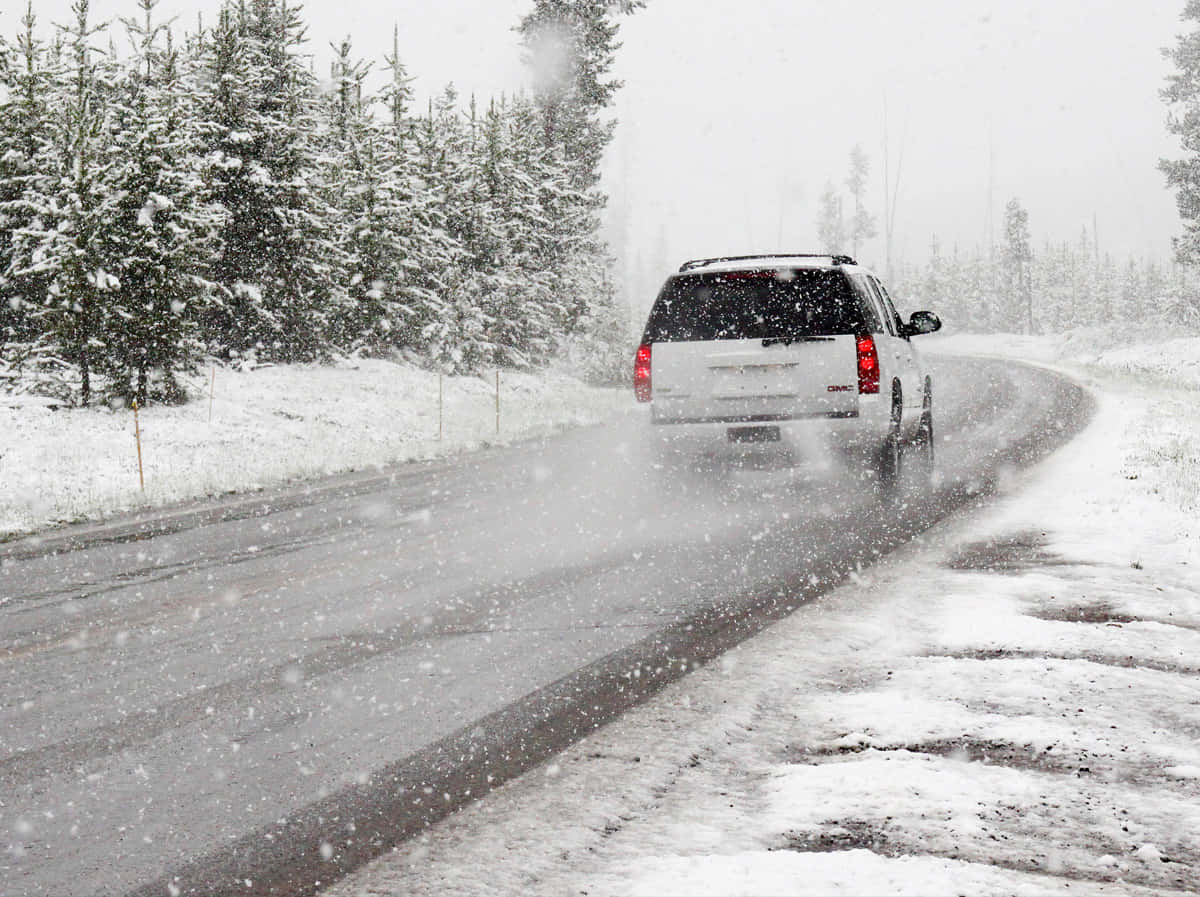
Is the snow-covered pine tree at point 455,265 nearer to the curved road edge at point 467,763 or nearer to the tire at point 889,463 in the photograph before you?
the tire at point 889,463

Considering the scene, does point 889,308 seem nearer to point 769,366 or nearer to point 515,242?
point 769,366

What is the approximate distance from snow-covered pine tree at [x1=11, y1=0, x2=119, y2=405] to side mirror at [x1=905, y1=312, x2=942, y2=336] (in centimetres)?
1410

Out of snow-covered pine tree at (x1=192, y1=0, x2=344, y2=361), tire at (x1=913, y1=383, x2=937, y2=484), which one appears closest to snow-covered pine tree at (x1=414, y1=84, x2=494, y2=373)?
snow-covered pine tree at (x1=192, y1=0, x2=344, y2=361)

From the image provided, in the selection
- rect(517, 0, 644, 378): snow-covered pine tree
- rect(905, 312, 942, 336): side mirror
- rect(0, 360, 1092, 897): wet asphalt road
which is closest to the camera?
rect(0, 360, 1092, 897): wet asphalt road

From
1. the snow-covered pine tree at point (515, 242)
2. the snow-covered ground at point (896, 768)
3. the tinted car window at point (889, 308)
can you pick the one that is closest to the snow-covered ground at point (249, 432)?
the snow-covered pine tree at point (515, 242)

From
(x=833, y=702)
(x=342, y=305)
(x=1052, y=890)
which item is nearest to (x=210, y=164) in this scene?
(x=342, y=305)

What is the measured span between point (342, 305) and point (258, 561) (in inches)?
872

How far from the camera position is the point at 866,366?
10.6m

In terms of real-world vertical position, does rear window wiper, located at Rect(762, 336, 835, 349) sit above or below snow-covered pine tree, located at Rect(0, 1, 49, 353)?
below

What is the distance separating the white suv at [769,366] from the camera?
10.6 m

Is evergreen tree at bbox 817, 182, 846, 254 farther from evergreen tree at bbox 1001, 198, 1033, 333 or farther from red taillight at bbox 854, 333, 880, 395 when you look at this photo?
red taillight at bbox 854, 333, 880, 395

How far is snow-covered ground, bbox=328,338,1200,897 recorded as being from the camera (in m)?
3.16

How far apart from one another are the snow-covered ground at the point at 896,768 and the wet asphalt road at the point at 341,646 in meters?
0.34

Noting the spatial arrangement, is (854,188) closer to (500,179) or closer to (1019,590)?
(500,179)
